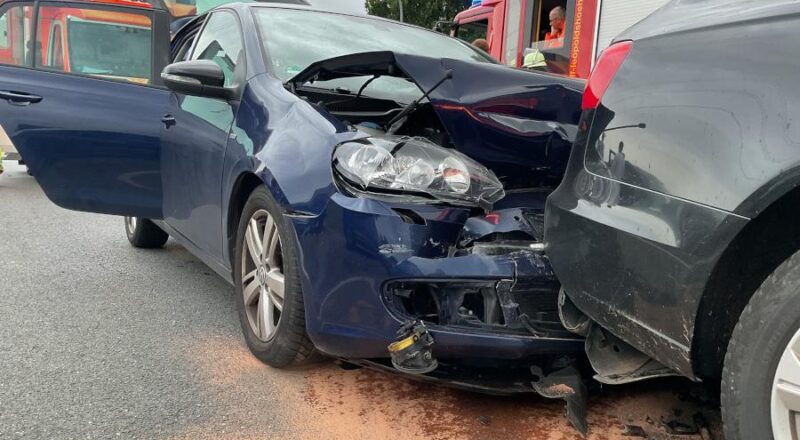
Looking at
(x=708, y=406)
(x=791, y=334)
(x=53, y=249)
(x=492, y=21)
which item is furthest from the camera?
(x=492, y=21)

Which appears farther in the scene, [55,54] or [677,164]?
[55,54]

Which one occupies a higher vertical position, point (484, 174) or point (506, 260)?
point (484, 174)

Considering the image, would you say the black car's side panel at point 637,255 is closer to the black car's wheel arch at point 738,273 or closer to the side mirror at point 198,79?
the black car's wheel arch at point 738,273

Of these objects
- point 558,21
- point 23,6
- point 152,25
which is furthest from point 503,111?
point 558,21

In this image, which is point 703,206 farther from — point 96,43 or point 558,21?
point 558,21

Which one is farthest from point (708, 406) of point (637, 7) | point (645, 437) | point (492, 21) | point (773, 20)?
point (492, 21)

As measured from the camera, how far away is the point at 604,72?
212 centimetres

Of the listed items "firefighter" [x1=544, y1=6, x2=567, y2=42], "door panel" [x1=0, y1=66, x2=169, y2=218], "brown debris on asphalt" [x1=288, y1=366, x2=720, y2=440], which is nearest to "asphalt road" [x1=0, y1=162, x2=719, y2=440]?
"brown debris on asphalt" [x1=288, y1=366, x2=720, y2=440]

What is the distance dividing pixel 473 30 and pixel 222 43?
6.23 meters

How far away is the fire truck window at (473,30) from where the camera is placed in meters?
9.25

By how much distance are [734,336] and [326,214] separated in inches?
56.3

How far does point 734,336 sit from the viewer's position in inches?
66.7

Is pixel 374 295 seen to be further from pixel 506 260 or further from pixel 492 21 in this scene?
pixel 492 21

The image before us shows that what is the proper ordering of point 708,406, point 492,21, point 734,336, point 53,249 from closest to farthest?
point 734,336 → point 708,406 → point 53,249 → point 492,21
